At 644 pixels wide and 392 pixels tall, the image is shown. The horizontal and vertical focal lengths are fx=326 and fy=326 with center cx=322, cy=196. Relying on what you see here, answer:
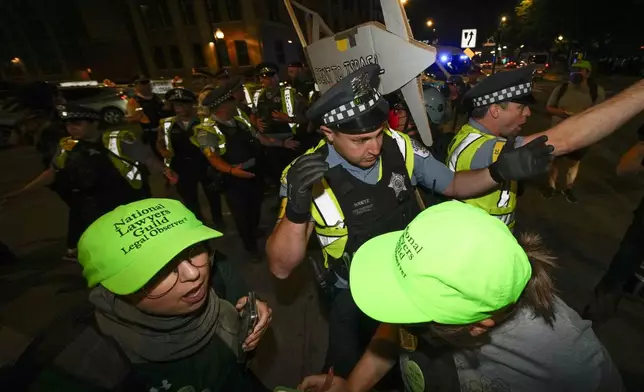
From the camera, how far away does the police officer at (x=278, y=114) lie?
6.27m

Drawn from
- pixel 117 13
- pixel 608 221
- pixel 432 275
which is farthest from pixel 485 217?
pixel 117 13

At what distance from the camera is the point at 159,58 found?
30297 mm

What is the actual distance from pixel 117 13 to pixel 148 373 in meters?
37.7

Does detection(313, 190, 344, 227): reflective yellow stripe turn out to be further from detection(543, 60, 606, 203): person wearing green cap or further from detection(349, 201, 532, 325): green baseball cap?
detection(543, 60, 606, 203): person wearing green cap

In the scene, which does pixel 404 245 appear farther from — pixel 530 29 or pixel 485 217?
pixel 530 29

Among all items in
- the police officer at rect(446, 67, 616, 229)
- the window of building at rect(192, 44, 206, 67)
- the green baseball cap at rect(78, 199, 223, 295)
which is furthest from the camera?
the window of building at rect(192, 44, 206, 67)

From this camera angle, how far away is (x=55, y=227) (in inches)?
248

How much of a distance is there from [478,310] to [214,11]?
3295 cm

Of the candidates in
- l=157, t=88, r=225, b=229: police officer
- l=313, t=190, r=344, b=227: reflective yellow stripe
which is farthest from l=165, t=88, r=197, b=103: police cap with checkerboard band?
l=313, t=190, r=344, b=227: reflective yellow stripe

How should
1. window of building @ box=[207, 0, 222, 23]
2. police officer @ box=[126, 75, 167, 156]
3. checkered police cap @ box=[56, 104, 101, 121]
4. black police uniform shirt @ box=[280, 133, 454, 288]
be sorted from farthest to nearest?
1. window of building @ box=[207, 0, 222, 23]
2. police officer @ box=[126, 75, 167, 156]
3. checkered police cap @ box=[56, 104, 101, 121]
4. black police uniform shirt @ box=[280, 133, 454, 288]

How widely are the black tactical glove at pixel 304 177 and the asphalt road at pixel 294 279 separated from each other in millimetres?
984

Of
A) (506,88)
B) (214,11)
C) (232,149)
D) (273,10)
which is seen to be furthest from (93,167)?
(273,10)

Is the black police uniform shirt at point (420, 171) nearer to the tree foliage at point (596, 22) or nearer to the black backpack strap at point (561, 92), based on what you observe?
the black backpack strap at point (561, 92)

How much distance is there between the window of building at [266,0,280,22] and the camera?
2820 centimetres
